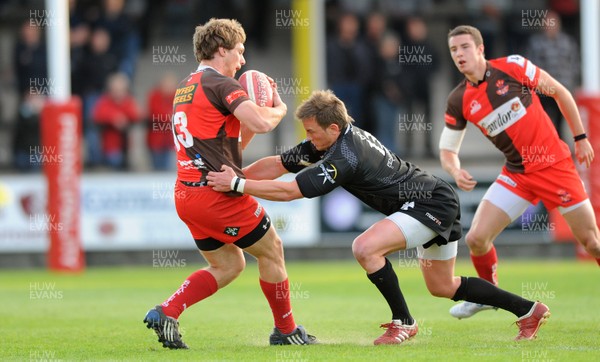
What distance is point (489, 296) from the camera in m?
7.79

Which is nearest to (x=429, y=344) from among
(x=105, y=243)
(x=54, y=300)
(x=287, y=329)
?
(x=287, y=329)

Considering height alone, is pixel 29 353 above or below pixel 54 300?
above

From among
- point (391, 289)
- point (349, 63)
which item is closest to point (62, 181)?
point (349, 63)

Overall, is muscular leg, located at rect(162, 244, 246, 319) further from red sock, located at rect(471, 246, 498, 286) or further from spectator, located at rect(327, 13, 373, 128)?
spectator, located at rect(327, 13, 373, 128)

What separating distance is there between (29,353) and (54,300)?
4.47m

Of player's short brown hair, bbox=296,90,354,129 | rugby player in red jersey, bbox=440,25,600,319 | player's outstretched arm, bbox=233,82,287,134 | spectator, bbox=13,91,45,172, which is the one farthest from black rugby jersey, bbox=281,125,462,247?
spectator, bbox=13,91,45,172

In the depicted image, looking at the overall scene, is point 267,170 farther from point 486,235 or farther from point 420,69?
point 420,69

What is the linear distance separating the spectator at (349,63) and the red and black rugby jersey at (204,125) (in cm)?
1084

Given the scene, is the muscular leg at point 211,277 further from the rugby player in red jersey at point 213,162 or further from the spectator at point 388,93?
the spectator at point 388,93

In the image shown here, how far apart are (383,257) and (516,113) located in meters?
2.29

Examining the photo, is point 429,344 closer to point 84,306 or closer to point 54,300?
point 84,306

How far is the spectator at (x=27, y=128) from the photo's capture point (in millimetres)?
18250

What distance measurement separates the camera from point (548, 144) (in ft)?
29.5

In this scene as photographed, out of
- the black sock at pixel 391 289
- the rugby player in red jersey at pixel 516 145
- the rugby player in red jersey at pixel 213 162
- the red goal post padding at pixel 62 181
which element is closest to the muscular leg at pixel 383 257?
the black sock at pixel 391 289
